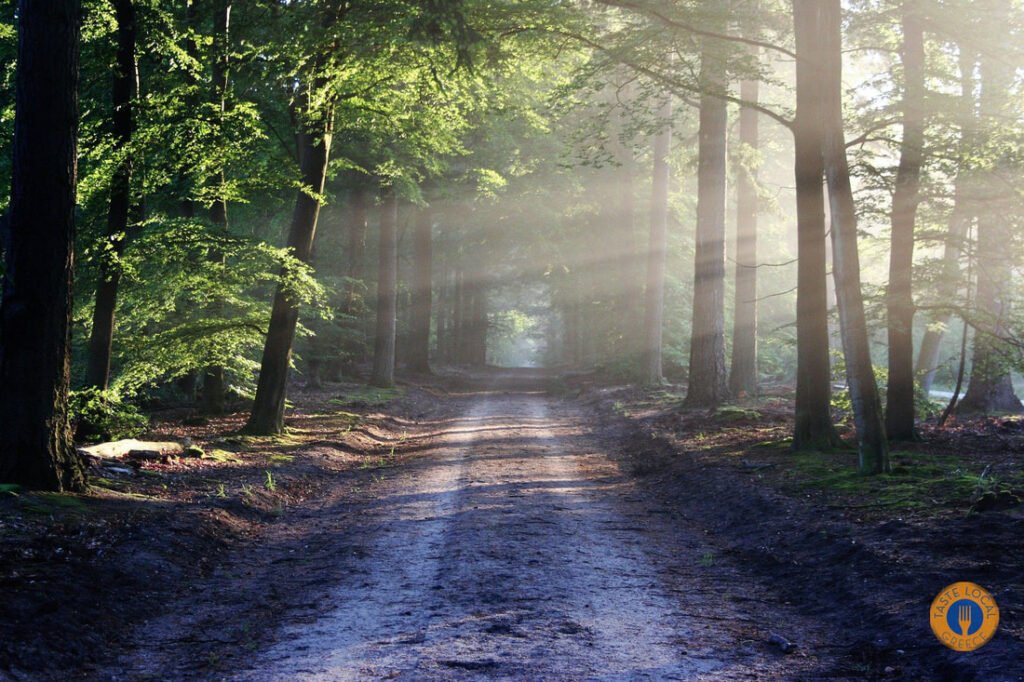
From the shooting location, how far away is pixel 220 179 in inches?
543

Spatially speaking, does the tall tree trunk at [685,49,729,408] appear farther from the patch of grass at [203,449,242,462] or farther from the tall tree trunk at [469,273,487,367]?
the tall tree trunk at [469,273,487,367]

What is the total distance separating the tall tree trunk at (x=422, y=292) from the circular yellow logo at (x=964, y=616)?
29.5 metres

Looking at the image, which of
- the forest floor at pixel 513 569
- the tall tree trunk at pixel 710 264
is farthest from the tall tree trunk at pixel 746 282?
the forest floor at pixel 513 569

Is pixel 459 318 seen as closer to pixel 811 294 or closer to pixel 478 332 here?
pixel 478 332

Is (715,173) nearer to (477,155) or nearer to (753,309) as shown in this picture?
(753,309)

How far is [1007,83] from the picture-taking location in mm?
16391

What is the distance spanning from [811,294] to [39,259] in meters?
10.6

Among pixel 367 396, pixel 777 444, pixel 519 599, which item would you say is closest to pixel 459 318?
pixel 367 396

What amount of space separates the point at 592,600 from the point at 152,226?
9835mm

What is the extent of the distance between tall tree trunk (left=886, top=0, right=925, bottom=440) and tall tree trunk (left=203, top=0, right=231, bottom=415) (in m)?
11.5

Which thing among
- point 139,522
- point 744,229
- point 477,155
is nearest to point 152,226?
point 139,522

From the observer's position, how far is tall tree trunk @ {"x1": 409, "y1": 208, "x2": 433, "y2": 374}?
34.4 m

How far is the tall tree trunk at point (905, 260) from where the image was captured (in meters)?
12.7

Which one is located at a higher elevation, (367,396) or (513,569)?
(367,396)
